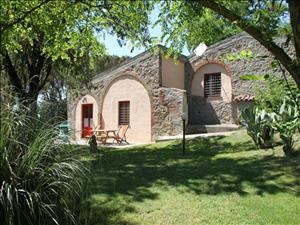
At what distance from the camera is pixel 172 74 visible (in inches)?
888

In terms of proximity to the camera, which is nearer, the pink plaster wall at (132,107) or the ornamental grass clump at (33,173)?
the ornamental grass clump at (33,173)

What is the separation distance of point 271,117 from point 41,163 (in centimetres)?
794

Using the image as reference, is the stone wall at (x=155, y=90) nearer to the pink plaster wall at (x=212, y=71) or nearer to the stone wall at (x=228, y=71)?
the stone wall at (x=228, y=71)

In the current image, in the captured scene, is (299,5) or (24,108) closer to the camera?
(299,5)

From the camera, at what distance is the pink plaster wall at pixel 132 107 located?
22000mm

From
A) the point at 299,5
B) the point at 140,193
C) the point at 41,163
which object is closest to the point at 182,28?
the point at 140,193

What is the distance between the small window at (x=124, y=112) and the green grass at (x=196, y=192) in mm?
13383

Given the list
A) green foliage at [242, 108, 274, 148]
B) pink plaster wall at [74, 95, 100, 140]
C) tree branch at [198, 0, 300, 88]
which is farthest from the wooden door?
tree branch at [198, 0, 300, 88]

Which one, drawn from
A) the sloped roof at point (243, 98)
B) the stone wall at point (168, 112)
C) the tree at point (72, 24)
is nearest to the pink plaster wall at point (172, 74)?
the stone wall at point (168, 112)

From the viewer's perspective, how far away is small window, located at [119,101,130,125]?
911 inches

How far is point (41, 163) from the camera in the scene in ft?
14.9

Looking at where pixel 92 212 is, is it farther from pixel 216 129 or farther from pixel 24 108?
pixel 216 129

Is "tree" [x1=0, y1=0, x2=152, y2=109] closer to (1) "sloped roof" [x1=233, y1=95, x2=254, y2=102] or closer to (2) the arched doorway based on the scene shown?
(1) "sloped roof" [x1=233, y1=95, x2=254, y2=102]

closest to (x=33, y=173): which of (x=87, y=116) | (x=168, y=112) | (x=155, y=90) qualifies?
(x=168, y=112)
